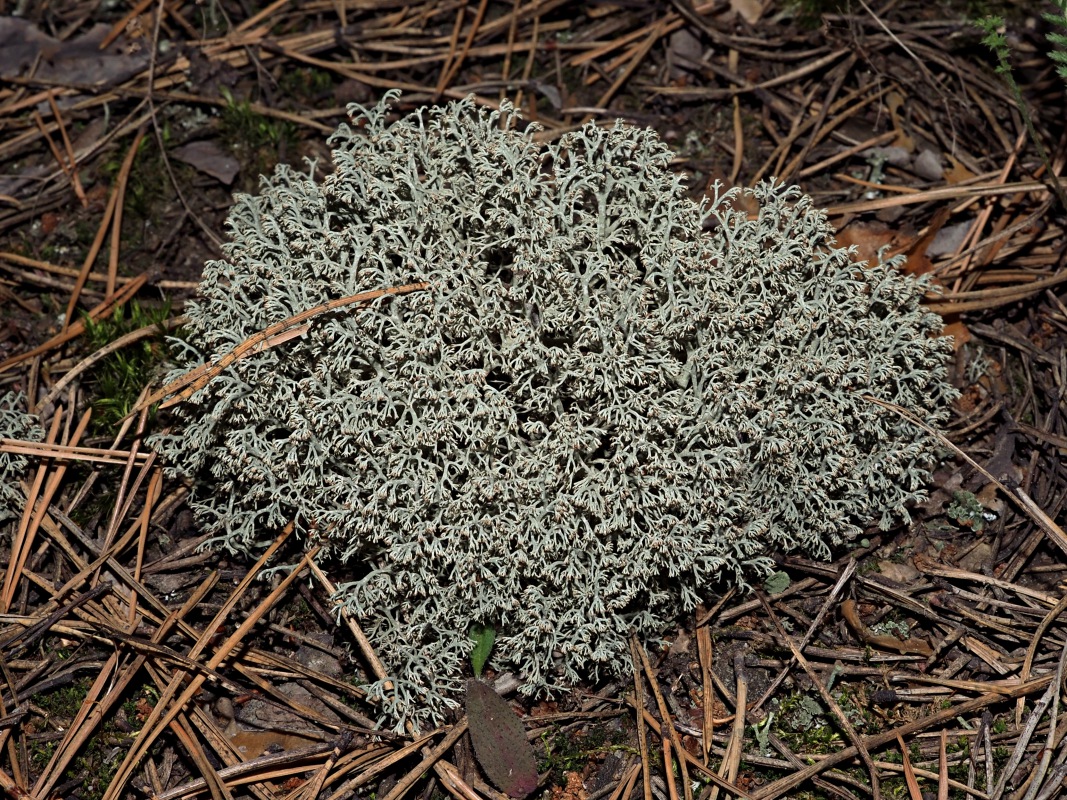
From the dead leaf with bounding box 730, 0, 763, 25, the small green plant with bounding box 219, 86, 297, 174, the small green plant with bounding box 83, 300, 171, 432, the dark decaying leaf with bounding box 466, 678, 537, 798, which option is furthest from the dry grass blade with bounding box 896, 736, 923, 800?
the small green plant with bounding box 219, 86, 297, 174

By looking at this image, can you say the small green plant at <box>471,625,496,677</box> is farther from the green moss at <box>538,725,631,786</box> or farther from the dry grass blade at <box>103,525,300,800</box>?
the dry grass blade at <box>103,525,300,800</box>

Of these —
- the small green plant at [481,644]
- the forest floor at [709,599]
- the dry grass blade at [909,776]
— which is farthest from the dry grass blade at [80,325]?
the dry grass blade at [909,776]

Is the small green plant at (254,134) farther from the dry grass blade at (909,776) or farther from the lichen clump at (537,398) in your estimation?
the dry grass blade at (909,776)

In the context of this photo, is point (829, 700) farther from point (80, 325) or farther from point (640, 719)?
point (80, 325)

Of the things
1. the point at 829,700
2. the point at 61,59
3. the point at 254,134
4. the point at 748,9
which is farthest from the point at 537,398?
the point at 61,59

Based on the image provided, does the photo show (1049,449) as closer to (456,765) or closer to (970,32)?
(970,32)

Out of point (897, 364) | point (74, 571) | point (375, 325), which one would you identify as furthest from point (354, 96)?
point (897, 364)

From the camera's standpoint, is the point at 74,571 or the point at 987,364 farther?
the point at 987,364
